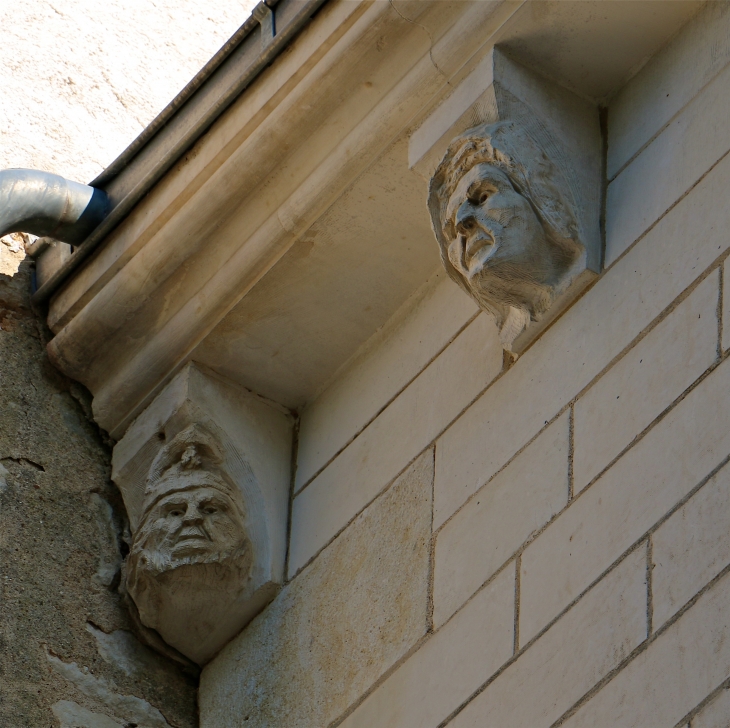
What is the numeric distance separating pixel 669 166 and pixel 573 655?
90 cm

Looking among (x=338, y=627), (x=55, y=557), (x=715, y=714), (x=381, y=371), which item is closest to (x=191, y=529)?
(x=55, y=557)

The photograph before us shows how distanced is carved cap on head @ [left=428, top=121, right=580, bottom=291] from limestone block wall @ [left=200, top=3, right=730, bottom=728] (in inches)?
4.1

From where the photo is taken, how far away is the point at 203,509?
3.24 metres

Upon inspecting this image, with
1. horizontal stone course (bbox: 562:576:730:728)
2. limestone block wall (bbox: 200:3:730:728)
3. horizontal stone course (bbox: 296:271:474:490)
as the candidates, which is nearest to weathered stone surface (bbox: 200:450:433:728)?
limestone block wall (bbox: 200:3:730:728)

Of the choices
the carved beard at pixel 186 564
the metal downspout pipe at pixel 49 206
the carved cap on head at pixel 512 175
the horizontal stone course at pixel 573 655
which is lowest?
the carved beard at pixel 186 564

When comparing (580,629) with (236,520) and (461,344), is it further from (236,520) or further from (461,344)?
(236,520)

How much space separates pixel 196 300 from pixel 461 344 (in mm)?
655

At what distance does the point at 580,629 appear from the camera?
2393 mm

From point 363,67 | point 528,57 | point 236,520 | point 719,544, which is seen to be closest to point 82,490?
point 236,520

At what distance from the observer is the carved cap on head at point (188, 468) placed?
327 cm

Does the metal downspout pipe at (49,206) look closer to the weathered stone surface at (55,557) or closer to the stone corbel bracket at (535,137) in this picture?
the weathered stone surface at (55,557)

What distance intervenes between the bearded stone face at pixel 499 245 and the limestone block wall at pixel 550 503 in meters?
0.08

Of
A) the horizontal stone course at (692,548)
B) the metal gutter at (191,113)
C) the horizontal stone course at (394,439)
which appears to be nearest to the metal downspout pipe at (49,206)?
the metal gutter at (191,113)

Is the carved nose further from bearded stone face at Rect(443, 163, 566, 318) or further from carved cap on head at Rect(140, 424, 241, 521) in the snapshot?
carved cap on head at Rect(140, 424, 241, 521)
